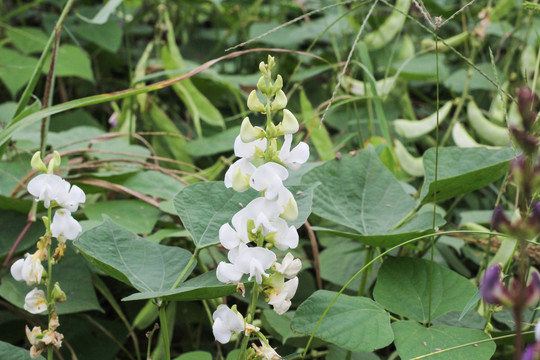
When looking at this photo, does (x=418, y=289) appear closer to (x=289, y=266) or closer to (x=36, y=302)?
(x=289, y=266)

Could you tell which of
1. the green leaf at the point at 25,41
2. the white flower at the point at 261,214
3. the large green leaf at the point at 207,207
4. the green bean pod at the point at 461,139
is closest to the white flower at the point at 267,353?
the white flower at the point at 261,214

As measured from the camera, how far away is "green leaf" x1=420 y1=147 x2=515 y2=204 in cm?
88

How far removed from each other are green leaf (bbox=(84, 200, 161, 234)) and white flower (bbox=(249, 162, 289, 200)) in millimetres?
512

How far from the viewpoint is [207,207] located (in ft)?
2.65

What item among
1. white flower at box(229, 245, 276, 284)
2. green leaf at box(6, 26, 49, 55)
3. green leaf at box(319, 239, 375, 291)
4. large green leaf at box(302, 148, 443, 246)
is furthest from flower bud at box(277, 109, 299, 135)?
green leaf at box(6, 26, 49, 55)

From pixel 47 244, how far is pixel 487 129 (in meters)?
1.08

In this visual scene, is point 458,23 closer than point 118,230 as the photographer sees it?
No

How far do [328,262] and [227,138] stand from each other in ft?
1.58

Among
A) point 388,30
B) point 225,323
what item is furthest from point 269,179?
point 388,30

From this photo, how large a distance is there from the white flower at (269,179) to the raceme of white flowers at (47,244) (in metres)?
0.24

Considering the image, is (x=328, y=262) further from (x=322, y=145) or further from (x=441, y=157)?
(x=322, y=145)

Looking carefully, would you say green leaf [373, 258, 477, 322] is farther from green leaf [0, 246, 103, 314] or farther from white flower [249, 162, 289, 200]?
green leaf [0, 246, 103, 314]

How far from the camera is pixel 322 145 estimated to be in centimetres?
136

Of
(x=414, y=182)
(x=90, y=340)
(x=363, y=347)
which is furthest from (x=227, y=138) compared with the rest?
(x=363, y=347)
